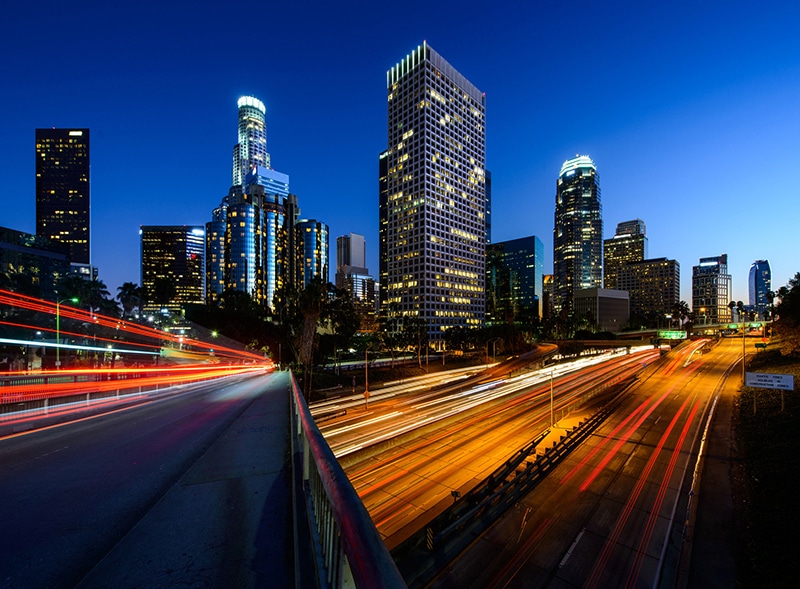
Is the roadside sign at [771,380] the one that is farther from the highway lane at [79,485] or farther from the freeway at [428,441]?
the highway lane at [79,485]

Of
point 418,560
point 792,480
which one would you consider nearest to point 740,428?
point 792,480

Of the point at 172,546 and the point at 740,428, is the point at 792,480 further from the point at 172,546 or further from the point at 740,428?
the point at 172,546

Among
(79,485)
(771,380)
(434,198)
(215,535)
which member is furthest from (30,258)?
(771,380)

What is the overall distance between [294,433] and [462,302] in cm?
14022

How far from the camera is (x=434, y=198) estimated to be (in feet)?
463

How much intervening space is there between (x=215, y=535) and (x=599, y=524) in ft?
71.0

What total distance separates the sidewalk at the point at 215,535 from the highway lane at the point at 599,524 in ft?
43.9

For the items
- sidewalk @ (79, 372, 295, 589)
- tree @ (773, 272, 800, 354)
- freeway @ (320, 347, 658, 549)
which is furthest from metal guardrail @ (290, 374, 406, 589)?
tree @ (773, 272, 800, 354)

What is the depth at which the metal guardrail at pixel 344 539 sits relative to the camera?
4.96ft

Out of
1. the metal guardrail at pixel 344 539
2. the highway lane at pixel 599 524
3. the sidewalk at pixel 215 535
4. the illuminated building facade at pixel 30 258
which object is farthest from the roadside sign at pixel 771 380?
the illuminated building facade at pixel 30 258

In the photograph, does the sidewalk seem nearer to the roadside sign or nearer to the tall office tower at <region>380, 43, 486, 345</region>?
the roadside sign

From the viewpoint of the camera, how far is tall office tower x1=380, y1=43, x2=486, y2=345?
13812 cm

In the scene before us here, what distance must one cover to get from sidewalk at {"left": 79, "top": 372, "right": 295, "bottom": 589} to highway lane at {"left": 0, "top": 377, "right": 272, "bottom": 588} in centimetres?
34

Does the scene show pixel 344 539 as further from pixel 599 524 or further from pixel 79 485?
pixel 599 524
